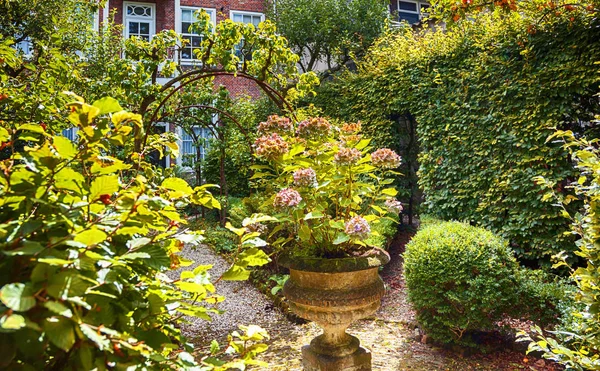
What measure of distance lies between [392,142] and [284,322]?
A: 13.2ft

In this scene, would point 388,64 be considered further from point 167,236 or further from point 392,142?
point 167,236

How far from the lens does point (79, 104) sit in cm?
88

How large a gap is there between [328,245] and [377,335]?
219 centimetres

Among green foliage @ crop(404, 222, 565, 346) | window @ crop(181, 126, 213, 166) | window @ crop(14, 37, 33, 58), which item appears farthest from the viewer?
window @ crop(181, 126, 213, 166)

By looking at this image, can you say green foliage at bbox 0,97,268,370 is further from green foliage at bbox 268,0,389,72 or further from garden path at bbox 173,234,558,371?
green foliage at bbox 268,0,389,72

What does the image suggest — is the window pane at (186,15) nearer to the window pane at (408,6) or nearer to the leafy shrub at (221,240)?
the window pane at (408,6)

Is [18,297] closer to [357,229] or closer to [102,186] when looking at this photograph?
[102,186]

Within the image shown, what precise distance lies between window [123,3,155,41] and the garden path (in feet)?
31.2

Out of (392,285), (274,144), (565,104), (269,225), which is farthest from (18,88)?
(565,104)

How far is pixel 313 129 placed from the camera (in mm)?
2699

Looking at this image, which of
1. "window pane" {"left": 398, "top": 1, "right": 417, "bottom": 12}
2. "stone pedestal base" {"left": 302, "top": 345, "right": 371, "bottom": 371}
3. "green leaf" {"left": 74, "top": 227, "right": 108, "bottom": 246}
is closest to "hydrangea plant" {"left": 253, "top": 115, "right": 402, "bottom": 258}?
"stone pedestal base" {"left": 302, "top": 345, "right": 371, "bottom": 371}

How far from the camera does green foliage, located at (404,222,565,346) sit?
349cm

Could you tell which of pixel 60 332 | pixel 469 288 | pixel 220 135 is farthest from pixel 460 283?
pixel 220 135

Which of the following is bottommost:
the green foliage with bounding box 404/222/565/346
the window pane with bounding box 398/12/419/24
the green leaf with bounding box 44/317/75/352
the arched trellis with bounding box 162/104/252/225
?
the green foliage with bounding box 404/222/565/346
